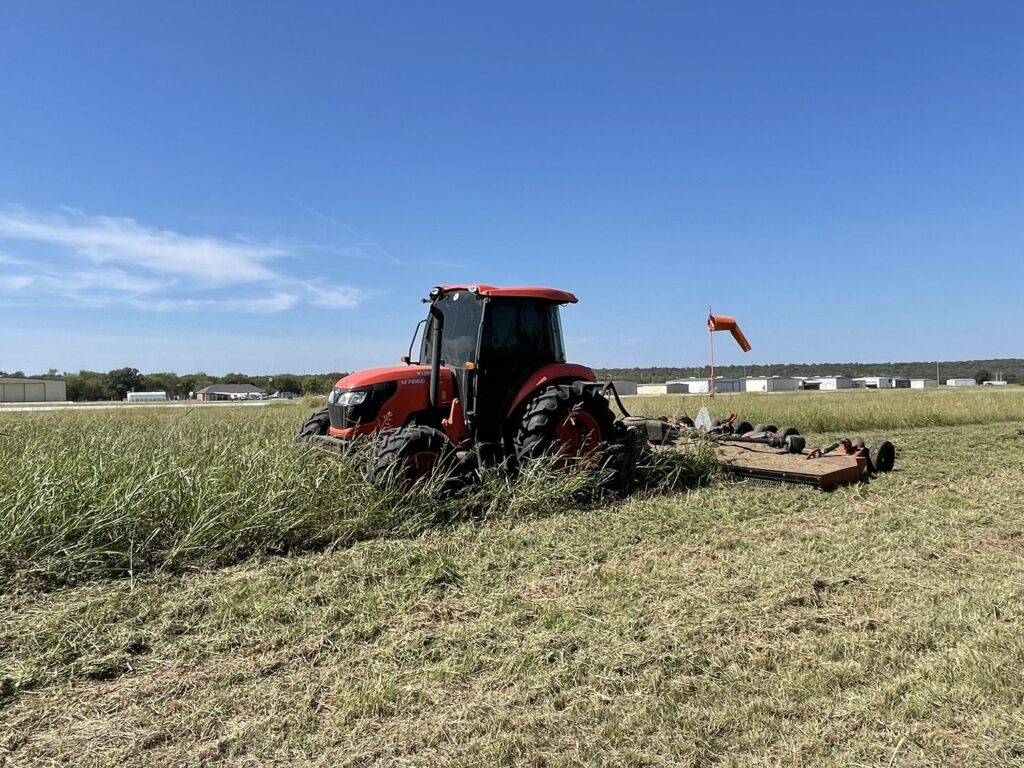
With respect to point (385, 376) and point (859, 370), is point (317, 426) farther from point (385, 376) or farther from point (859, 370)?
point (859, 370)

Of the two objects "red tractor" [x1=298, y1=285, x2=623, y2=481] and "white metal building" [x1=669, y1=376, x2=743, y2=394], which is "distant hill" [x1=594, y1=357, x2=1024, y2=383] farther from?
"red tractor" [x1=298, y1=285, x2=623, y2=481]

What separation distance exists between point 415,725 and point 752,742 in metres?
1.26

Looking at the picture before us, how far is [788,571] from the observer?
14.4ft

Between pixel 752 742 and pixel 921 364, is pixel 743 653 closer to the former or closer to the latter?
pixel 752 742

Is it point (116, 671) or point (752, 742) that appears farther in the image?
point (116, 671)

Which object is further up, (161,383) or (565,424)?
(161,383)

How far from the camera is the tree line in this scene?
76.9 m

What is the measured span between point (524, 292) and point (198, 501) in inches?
147

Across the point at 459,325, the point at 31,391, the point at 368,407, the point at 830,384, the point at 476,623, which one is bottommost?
the point at 476,623

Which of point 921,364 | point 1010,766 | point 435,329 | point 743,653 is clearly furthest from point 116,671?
point 921,364

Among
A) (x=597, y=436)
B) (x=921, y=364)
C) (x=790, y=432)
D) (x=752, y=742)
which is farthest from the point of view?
(x=921, y=364)

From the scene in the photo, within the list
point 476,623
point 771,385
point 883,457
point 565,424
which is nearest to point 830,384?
point 771,385

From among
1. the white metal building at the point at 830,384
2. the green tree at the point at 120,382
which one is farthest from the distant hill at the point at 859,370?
the green tree at the point at 120,382

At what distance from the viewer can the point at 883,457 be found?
8.80m
